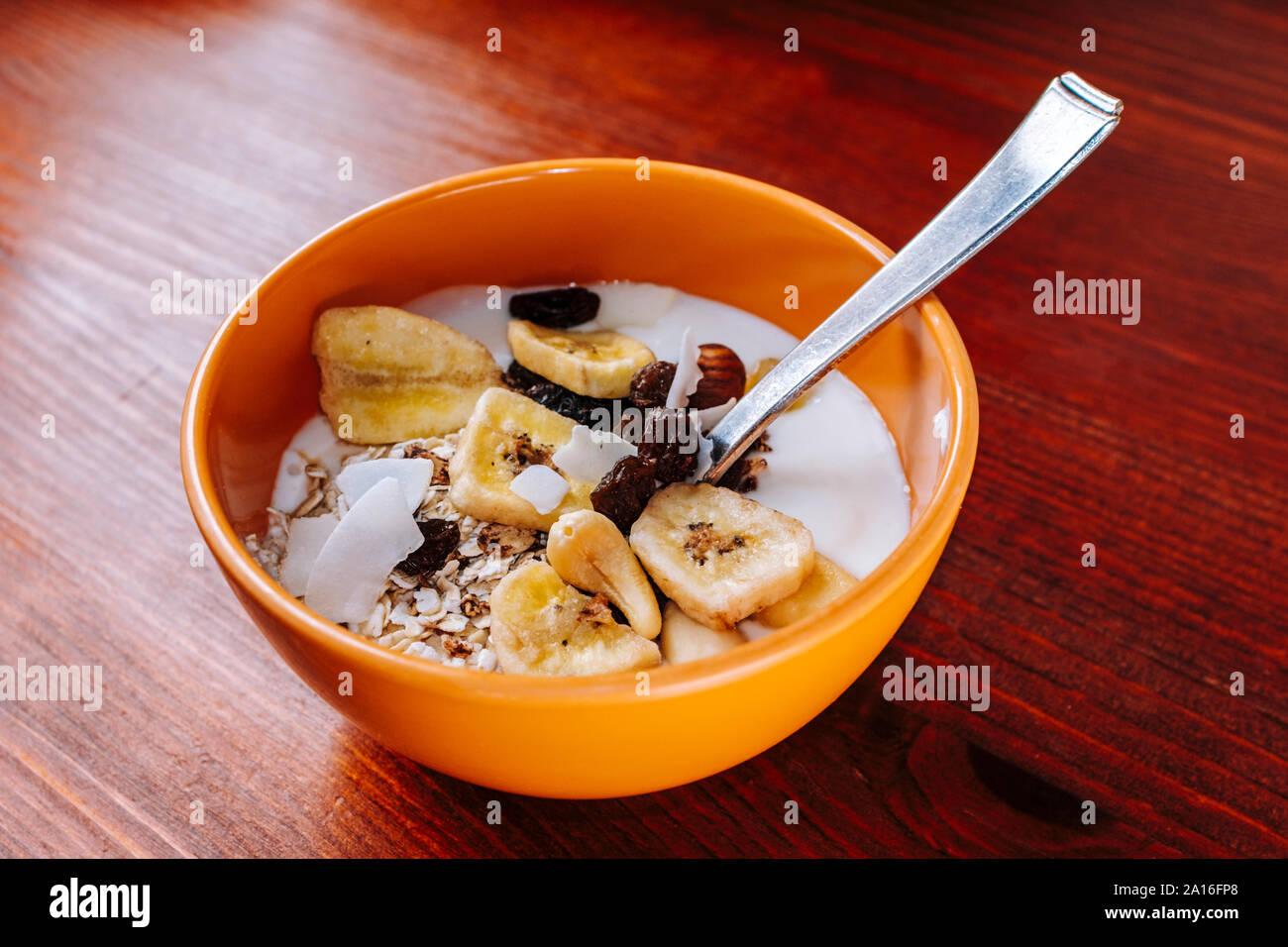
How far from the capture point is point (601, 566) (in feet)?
2.23

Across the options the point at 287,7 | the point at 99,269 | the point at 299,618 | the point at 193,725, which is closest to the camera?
the point at 299,618

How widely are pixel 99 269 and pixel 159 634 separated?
48 centimetres

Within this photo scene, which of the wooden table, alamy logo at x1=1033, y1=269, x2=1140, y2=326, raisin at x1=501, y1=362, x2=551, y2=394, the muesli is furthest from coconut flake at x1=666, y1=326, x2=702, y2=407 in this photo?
alamy logo at x1=1033, y1=269, x2=1140, y2=326

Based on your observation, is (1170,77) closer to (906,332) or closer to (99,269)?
(906,332)

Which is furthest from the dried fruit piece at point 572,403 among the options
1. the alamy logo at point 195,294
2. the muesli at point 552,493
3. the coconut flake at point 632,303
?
the alamy logo at point 195,294

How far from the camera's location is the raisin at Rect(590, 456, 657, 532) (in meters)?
→ 0.72

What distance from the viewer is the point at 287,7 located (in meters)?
1.44

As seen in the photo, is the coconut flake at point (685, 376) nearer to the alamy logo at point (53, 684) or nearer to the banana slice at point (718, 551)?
the banana slice at point (718, 551)

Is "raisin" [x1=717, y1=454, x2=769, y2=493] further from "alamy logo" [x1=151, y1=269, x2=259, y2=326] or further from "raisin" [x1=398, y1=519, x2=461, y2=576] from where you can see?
"alamy logo" [x1=151, y1=269, x2=259, y2=326]

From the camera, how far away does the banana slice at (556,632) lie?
634 mm

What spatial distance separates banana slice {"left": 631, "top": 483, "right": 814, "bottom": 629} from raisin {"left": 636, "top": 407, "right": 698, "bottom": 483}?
0.02m

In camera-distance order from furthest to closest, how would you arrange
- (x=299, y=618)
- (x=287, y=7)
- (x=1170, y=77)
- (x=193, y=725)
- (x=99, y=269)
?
(x=287, y=7), (x=1170, y=77), (x=99, y=269), (x=193, y=725), (x=299, y=618)

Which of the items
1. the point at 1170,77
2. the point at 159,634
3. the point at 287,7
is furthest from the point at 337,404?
the point at 1170,77
